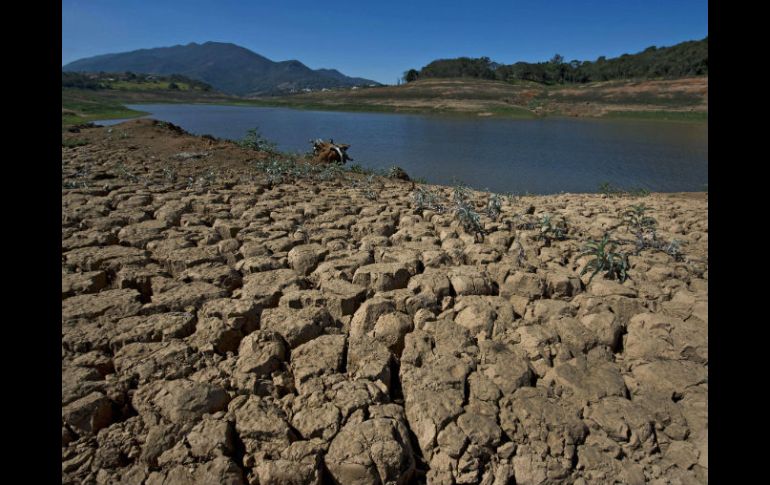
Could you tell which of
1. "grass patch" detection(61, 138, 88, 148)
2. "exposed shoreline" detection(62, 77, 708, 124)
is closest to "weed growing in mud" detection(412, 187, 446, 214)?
"grass patch" detection(61, 138, 88, 148)

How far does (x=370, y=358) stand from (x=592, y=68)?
2475 inches

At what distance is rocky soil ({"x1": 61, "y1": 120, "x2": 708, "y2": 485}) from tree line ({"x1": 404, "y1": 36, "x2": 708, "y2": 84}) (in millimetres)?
44900

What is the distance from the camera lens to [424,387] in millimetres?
1661

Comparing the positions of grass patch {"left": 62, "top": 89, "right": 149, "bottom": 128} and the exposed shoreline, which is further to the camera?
the exposed shoreline

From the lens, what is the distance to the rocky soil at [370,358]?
53.9 inches

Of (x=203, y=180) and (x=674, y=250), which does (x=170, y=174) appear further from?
(x=674, y=250)

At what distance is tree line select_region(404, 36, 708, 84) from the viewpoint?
40.8 meters

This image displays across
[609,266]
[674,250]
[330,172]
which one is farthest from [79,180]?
[674,250]

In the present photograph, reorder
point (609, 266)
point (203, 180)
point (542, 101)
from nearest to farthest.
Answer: point (609, 266) → point (203, 180) → point (542, 101)

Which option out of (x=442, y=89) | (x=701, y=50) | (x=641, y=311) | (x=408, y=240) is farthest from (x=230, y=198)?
(x=701, y=50)

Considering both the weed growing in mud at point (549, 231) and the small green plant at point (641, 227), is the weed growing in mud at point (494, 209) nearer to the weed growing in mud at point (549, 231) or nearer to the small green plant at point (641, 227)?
the weed growing in mud at point (549, 231)

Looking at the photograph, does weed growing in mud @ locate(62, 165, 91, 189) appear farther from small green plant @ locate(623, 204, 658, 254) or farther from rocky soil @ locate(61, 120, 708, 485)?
small green plant @ locate(623, 204, 658, 254)

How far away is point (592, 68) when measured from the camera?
53.4 meters
